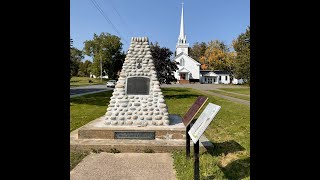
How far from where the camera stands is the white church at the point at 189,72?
65.0 metres

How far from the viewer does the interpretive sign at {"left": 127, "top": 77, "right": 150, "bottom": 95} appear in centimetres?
884

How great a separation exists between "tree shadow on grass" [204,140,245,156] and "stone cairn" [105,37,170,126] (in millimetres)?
1818

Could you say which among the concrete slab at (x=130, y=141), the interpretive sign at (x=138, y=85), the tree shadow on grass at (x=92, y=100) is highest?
the interpretive sign at (x=138, y=85)

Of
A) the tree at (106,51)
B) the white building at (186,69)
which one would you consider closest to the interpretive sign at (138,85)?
the tree at (106,51)

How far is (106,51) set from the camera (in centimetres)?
5712

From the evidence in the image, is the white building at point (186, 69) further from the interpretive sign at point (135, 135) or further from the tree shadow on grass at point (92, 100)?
the interpretive sign at point (135, 135)

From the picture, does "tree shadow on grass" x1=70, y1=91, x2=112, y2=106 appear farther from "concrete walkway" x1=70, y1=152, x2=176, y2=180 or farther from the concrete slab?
"concrete walkway" x1=70, y1=152, x2=176, y2=180

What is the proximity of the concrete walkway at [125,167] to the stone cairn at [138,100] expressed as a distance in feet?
5.59

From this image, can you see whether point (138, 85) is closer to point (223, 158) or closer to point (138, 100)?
point (138, 100)

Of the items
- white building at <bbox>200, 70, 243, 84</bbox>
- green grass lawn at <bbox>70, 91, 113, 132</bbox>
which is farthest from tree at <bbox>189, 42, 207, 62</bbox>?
green grass lawn at <bbox>70, 91, 113, 132</bbox>

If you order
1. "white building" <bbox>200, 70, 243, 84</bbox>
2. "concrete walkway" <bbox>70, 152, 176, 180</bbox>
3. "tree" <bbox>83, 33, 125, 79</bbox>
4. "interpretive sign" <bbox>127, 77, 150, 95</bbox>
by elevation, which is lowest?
"concrete walkway" <bbox>70, 152, 176, 180</bbox>
